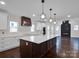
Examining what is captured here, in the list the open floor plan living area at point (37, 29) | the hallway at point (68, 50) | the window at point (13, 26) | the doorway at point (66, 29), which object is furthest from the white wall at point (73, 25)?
the window at point (13, 26)

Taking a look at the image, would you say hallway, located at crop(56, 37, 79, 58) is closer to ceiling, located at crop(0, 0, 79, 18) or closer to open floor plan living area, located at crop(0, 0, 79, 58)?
open floor plan living area, located at crop(0, 0, 79, 58)

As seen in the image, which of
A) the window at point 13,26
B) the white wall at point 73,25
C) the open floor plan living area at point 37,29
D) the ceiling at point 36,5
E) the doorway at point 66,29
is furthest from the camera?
the doorway at point 66,29

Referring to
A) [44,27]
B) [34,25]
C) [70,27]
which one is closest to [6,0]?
[34,25]

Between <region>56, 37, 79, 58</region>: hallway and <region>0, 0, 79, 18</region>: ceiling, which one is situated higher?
<region>0, 0, 79, 18</region>: ceiling

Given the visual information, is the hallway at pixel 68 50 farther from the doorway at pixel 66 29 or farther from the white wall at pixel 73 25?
the doorway at pixel 66 29

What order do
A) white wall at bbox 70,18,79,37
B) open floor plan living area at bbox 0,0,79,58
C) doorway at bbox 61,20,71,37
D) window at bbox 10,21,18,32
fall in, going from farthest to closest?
doorway at bbox 61,20,71,37 → white wall at bbox 70,18,79,37 → window at bbox 10,21,18,32 → open floor plan living area at bbox 0,0,79,58

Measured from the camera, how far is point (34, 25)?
31.9ft

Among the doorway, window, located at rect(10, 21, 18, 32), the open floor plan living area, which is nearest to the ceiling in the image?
the open floor plan living area

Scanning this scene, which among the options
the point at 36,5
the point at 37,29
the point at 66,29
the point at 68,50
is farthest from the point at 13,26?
the point at 66,29

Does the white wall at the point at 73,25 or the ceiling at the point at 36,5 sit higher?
the ceiling at the point at 36,5

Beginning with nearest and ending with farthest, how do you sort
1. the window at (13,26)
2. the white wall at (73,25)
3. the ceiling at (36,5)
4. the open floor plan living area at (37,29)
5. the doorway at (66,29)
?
the open floor plan living area at (37,29) → the ceiling at (36,5) → the window at (13,26) → the white wall at (73,25) → the doorway at (66,29)

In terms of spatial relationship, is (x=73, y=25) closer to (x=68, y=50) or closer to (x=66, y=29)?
(x=66, y=29)

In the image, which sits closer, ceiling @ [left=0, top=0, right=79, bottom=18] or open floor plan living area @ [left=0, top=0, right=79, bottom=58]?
open floor plan living area @ [left=0, top=0, right=79, bottom=58]

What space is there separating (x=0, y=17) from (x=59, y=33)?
31.1 feet
